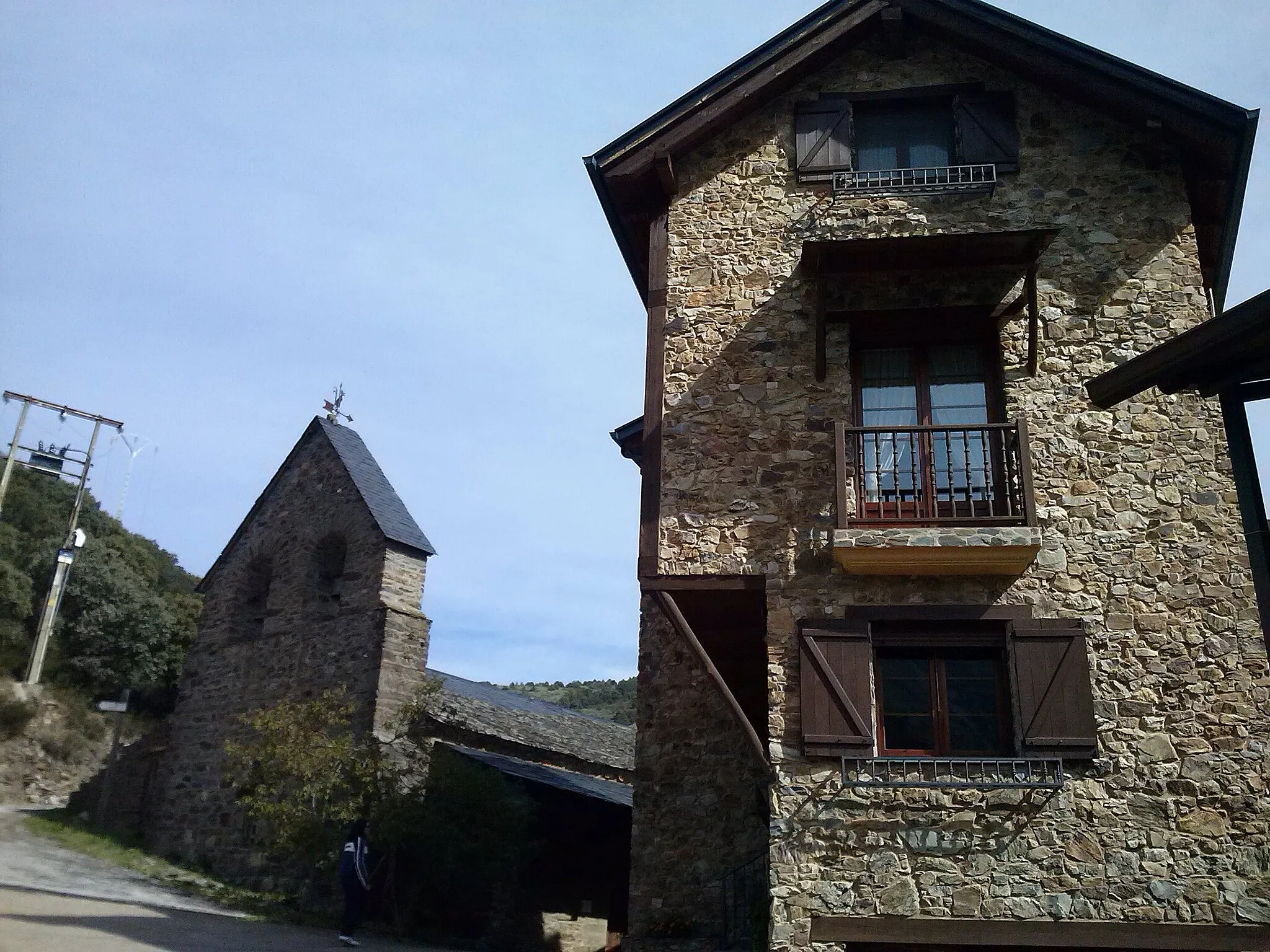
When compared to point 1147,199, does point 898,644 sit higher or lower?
lower

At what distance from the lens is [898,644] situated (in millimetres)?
10156

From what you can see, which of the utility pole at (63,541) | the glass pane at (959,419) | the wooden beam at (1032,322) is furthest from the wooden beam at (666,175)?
the utility pole at (63,541)

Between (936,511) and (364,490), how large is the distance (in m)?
11.5

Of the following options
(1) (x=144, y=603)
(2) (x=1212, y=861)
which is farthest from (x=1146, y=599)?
(1) (x=144, y=603)

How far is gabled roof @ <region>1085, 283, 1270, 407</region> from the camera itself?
6.02 meters

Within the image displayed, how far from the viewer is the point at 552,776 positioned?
1762cm

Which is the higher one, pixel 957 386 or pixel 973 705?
pixel 957 386

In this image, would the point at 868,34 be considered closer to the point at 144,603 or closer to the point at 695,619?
the point at 695,619

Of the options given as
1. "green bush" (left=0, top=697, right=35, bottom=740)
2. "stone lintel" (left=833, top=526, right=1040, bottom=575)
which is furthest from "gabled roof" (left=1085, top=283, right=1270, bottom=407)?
"green bush" (left=0, top=697, right=35, bottom=740)

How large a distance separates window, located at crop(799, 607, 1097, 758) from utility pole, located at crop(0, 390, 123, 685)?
22711 mm

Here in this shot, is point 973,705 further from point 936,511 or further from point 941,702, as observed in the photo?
point 936,511

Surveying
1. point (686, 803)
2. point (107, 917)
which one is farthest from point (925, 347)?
point (107, 917)

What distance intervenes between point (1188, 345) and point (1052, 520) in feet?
14.3

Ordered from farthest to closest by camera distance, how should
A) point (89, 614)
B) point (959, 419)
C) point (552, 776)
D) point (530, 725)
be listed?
point (89, 614)
point (530, 725)
point (552, 776)
point (959, 419)
